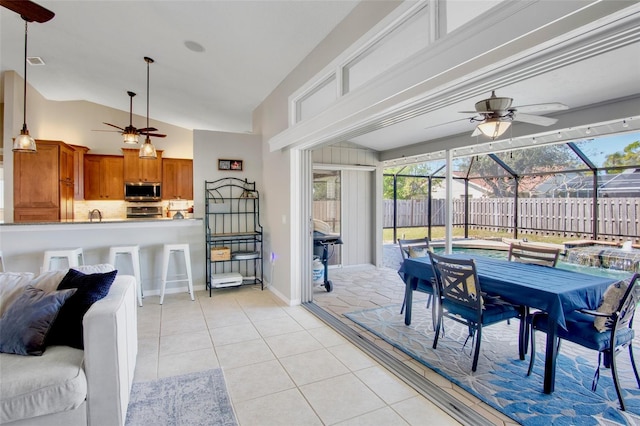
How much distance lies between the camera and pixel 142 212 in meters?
7.69

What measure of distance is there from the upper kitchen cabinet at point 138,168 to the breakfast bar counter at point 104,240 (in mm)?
3386

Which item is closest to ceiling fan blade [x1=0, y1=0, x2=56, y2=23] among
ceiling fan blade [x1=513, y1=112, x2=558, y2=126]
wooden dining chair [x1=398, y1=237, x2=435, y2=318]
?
wooden dining chair [x1=398, y1=237, x2=435, y2=318]

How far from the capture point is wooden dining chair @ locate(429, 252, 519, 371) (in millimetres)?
2697

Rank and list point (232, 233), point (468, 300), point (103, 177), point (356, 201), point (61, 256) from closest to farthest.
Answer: point (468, 300) < point (61, 256) < point (232, 233) < point (356, 201) < point (103, 177)

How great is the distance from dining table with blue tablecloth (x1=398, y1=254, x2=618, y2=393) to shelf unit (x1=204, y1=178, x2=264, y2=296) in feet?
9.79

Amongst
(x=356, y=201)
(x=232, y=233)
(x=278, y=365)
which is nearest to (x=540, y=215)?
(x=356, y=201)

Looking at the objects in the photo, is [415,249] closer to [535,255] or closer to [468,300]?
[535,255]

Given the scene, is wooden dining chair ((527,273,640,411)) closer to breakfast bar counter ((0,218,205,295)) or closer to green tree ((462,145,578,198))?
green tree ((462,145,578,198))

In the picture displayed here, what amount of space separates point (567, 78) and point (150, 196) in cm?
795

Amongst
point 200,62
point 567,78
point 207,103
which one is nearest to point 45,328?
point 200,62

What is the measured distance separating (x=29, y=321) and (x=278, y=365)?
1756mm

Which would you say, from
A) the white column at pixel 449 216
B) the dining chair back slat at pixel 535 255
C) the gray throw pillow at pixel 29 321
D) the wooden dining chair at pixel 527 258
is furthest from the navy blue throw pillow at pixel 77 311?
the white column at pixel 449 216

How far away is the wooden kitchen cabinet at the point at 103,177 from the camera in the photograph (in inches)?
290

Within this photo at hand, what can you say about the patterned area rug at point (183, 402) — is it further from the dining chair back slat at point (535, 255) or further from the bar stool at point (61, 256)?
the dining chair back slat at point (535, 255)
